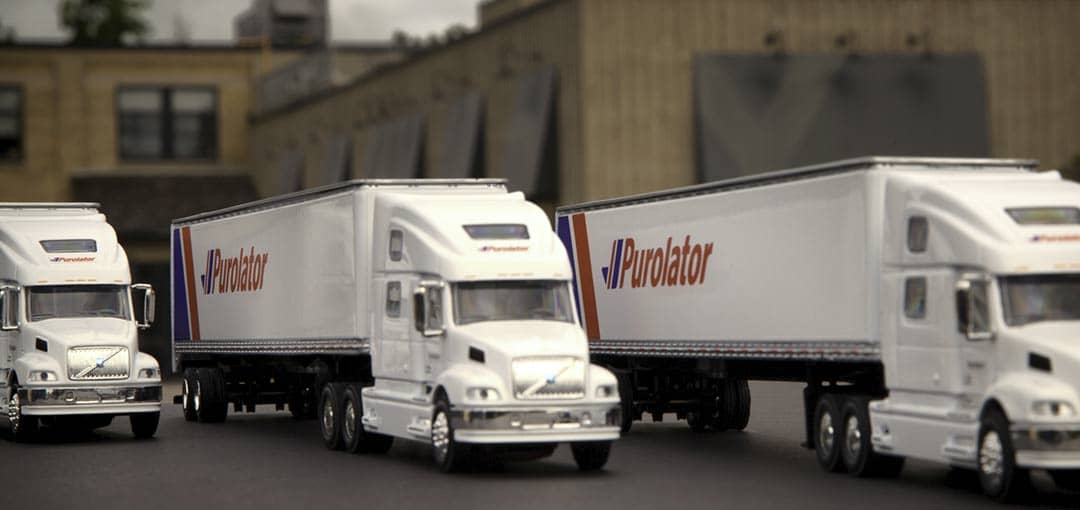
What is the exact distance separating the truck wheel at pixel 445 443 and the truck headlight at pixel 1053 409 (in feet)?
23.0

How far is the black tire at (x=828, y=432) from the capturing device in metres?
23.1

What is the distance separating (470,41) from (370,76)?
8.70 m

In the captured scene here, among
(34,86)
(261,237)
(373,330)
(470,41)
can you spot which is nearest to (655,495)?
(373,330)

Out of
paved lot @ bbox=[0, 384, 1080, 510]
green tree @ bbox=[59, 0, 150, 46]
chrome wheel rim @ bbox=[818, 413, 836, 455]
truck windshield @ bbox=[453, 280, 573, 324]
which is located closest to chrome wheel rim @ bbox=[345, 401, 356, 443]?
paved lot @ bbox=[0, 384, 1080, 510]

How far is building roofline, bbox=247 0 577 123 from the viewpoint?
50.6 metres

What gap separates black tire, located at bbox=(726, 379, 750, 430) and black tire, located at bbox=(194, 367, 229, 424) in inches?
354

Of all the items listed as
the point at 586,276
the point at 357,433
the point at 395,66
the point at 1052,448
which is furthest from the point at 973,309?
the point at 395,66

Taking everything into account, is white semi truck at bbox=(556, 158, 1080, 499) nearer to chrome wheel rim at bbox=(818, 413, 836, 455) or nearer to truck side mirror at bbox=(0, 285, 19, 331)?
chrome wheel rim at bbox=(818, 413, 836, 455)

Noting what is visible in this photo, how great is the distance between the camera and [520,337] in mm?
23109

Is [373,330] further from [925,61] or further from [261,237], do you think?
[925,61]

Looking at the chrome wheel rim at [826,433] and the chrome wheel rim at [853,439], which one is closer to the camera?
the chrome wheel rim at [853,439]

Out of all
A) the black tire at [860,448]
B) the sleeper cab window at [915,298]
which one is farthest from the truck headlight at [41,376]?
the sleeper cab window at [915,298]

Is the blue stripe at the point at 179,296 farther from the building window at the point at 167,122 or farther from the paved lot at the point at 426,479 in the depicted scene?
the building window at the point at 167,122

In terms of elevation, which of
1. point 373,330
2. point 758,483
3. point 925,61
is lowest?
point 758,483
